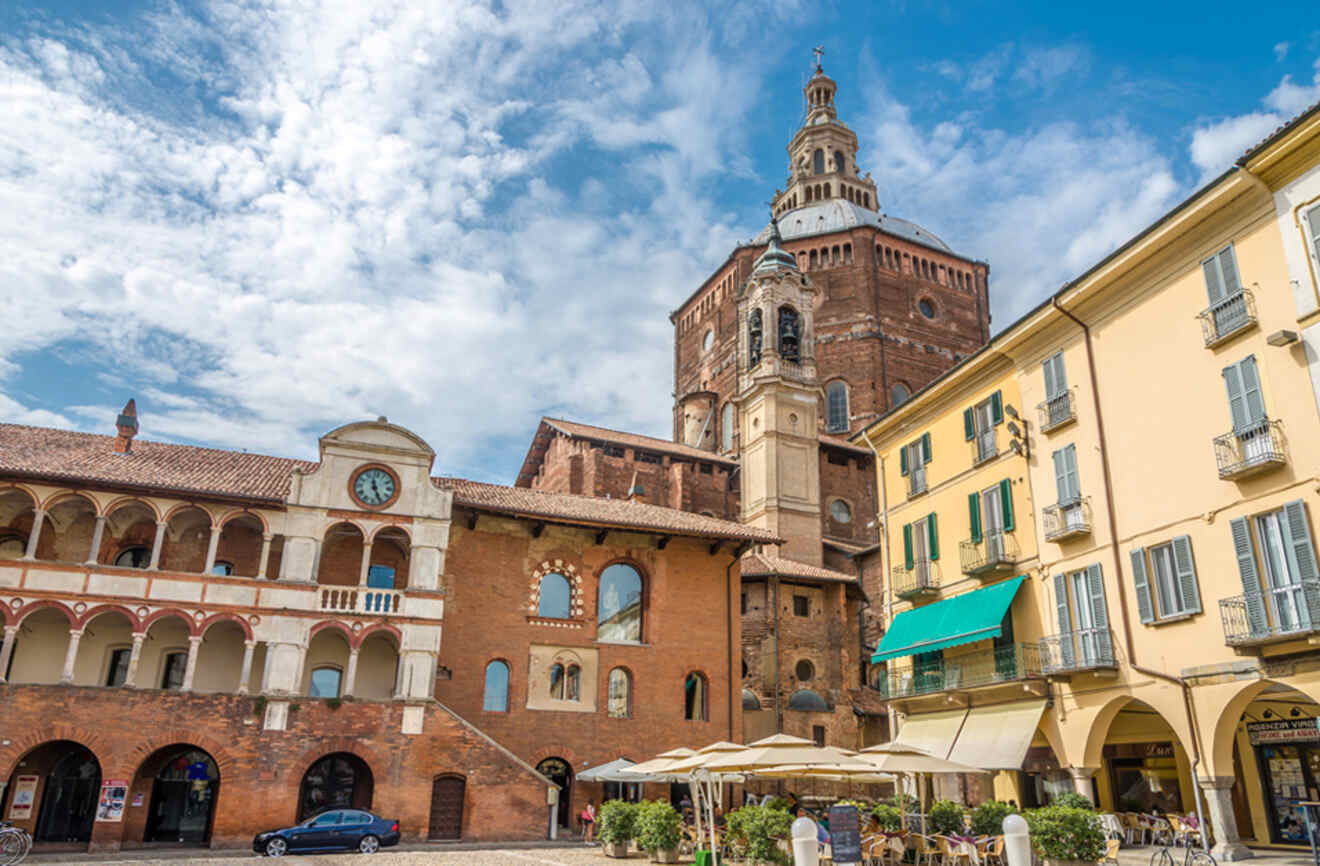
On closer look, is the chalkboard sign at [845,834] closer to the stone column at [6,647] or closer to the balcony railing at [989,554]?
the balcony railing at [989,554]

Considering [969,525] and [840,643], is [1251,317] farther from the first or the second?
[840,643]

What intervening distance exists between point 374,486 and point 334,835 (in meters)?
9.62

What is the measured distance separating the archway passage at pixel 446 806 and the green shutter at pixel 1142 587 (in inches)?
659

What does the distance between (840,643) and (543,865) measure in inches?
868

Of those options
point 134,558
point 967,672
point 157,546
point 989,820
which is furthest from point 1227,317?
point 134,558

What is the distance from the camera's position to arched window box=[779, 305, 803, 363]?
50344 millimetres

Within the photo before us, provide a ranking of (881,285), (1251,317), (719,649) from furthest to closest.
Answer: (881,285)
(719,649)
(1251,317)

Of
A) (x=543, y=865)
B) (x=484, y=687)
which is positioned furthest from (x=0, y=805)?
(x=543, y=865)

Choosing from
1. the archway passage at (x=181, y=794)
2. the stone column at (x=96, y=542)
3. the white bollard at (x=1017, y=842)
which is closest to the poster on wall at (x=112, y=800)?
the archway passage at (x=181, y=794)

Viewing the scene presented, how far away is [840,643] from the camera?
130ft

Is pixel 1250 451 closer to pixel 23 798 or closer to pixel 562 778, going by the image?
pixel 562 778

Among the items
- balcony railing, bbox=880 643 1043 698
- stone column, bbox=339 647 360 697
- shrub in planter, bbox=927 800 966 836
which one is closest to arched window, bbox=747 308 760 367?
balcony railing, bbox=880 643 1043 698

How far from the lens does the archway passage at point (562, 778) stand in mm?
29078

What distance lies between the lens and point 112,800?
77.8 ft
